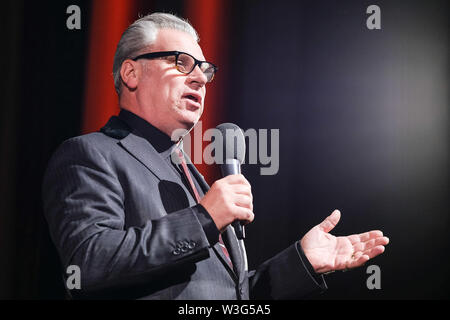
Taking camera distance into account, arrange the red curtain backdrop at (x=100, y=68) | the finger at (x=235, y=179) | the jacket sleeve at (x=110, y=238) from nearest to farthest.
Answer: the jacket sleeve at (x=110, y=238), the finger at (x=235, y=179), the red curtain backdrop at (x=100, y=68)

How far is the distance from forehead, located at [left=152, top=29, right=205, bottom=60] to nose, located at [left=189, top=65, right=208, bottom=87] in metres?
0.07

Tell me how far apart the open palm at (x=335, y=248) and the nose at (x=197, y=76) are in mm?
744

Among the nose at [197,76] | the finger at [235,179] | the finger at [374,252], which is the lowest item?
the finger at [374,252]

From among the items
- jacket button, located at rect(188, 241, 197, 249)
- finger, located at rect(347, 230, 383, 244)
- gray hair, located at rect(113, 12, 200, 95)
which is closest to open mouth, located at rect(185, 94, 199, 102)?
gray hair, located at rect(113, 12, 200, 95)

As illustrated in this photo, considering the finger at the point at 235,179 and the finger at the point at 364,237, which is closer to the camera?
the finger at the point at 235,179

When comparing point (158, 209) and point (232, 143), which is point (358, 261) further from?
point (158, 209)

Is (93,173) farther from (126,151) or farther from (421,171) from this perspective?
(421,171)

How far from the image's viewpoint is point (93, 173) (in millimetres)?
1324

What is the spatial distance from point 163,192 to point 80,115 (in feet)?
2.63

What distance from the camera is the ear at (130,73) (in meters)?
1.70

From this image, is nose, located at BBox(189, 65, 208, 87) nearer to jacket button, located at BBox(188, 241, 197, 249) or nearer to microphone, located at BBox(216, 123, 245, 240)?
microphone, located at BBox(216, 123, 245, 240)

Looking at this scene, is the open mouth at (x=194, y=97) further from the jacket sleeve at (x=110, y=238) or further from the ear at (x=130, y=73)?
the jacket sleeve at (x=110, y=238)

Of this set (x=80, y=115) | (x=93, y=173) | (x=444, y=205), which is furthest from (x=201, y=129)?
(x=444, y=205)

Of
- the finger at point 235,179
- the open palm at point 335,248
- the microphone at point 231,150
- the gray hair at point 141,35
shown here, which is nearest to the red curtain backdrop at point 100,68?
the gray hair at point 141,35
